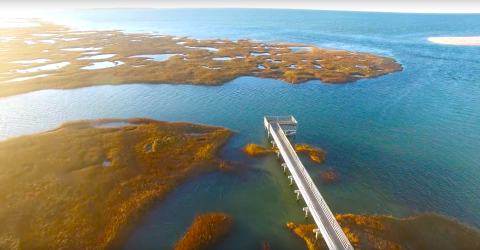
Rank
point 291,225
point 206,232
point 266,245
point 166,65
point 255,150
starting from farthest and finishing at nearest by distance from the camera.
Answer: point 166,65 → point 255,150 → point 291,225 → point 206,232 → point 266,245

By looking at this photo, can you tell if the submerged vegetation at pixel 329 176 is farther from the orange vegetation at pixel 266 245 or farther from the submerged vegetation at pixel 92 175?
the submerged vegetation at pixel 92 175

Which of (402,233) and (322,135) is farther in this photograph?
(322,135)

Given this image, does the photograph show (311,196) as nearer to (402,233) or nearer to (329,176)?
(329,176)

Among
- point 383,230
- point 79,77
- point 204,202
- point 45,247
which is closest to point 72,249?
point 45,247

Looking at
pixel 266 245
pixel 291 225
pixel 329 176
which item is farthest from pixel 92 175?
pixel 329 176

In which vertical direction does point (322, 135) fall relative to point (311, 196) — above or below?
above

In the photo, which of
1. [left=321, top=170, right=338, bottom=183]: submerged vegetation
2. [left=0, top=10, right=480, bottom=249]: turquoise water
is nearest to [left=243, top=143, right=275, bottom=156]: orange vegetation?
[left=0, top=10, right=480, bottom=249]: turquoise water
